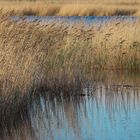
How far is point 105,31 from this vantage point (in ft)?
42.6

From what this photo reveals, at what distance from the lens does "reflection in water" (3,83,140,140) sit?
7941 mm

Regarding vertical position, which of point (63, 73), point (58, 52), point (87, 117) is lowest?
point (87, 117)

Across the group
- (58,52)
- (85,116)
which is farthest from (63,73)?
(85,116)

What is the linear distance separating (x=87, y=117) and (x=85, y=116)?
0.08m

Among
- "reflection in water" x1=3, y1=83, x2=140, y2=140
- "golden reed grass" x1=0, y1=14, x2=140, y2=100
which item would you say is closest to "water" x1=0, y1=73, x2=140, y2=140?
"reflection in water" x1=3, y1=83, x2=140, y2=140

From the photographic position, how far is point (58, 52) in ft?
35.1

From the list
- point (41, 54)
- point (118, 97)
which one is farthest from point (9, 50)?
point (118, 97)

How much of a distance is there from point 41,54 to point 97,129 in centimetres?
209

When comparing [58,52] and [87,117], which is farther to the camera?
[58,52]

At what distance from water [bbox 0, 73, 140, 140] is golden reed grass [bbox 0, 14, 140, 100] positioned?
35cm

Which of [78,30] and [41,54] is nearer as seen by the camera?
[41,54]

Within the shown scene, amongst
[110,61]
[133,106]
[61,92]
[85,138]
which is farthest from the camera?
[110,61]

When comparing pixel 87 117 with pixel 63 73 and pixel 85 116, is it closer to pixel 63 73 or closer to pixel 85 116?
pixel 85 116

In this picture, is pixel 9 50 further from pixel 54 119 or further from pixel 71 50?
pixel 71 50
